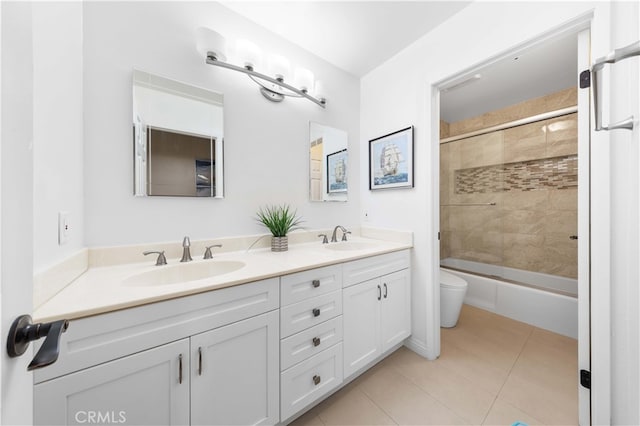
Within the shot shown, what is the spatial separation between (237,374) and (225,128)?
1.32 meters

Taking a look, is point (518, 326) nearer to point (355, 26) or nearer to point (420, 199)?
point (420, 199)

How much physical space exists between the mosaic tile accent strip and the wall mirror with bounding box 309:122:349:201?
6.42 ft

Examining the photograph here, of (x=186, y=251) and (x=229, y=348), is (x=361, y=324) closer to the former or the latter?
(x=229, y=348)

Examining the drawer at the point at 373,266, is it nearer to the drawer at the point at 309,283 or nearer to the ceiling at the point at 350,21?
the drawer at the point at 309,283

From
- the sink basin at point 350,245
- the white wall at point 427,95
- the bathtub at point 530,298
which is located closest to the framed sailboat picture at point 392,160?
the white wall at point 427,95

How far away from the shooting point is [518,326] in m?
1.98

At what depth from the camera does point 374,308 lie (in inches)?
56.7

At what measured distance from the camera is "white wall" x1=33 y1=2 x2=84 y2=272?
0.72m

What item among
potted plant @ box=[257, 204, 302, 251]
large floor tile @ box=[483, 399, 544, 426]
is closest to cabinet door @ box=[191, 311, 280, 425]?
potted plant @ box=[257, 204, 302, 251]

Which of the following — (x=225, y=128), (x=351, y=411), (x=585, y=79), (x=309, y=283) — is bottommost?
(x=351, y=411)

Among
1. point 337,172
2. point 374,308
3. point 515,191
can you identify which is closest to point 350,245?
point 374,308

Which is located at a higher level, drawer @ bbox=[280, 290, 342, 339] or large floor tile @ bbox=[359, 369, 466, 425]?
drawer @ bbox=[280, 290, 342, 339]

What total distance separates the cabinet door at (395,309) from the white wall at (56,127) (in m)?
1.56

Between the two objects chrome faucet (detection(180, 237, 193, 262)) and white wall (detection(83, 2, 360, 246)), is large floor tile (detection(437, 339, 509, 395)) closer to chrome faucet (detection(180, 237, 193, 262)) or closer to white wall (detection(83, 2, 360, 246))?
white wall (detection(83, 2, 360, 246))
